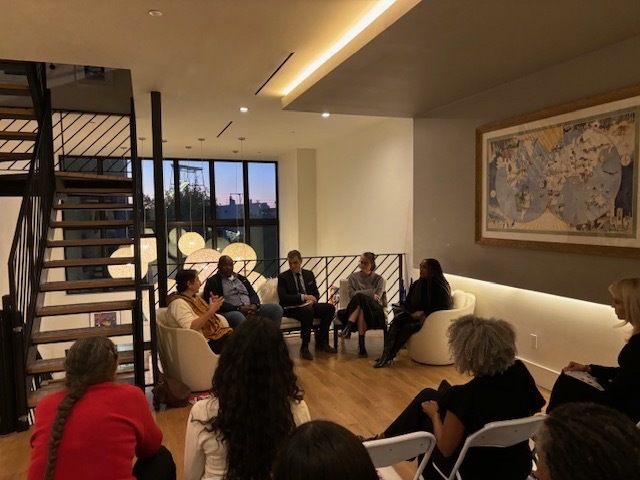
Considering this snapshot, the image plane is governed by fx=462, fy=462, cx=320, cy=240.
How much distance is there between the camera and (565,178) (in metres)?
3.44

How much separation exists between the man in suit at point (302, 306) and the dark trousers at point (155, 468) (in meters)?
3.25

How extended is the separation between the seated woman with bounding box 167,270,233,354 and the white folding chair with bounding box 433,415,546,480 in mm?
2669

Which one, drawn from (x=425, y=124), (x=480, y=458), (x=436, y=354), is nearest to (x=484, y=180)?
(x=425, y=124)

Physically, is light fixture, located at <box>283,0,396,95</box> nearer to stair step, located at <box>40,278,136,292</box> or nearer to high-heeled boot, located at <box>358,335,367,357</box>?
stair step, located at <box>40,278,136,292</box>

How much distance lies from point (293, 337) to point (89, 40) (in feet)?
13.3

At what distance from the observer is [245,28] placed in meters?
3.27

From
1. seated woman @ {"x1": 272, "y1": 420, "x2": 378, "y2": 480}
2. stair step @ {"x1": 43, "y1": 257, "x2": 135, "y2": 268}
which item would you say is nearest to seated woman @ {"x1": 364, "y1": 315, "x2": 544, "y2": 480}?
seated woman @ {"x1": 272, "y1": 420, "x2": 378, "y2": 480}

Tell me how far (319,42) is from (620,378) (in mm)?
2965

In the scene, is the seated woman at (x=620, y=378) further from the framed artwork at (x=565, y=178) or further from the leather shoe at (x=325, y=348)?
the leather shoe at (x=325, y=348)

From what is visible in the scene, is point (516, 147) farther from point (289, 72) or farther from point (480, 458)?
point (480, 458)

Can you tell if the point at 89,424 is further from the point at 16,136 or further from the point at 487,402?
the point at 16,136

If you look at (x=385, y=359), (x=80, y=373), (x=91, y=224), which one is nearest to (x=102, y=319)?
(x=91, y=224)

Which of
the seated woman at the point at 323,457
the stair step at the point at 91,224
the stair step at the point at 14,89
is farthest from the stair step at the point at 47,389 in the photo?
the seated woman at the point at 323,457

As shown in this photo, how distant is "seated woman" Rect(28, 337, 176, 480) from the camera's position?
1.48 meters
